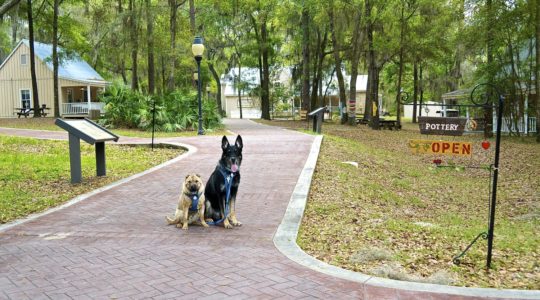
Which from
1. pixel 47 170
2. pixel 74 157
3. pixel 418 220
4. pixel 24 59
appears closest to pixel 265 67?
pixel 24 59

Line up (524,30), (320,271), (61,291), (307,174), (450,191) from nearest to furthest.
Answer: (61,291) → (320,271) → (307,174) → (450,191) → (524,30)

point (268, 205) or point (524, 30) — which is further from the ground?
point (524, 30)

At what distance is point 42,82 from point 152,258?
111ft

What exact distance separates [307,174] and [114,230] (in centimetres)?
468

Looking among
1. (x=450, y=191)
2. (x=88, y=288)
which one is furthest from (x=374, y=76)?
(x=88, y=288)

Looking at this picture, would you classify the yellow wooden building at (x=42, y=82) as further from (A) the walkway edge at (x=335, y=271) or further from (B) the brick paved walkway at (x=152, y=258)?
(A) the walkway edge at (x=335, y=271)

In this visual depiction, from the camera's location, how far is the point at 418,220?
789 cm

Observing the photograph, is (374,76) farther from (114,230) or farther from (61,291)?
(61,291)

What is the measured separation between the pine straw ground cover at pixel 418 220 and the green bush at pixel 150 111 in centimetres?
868

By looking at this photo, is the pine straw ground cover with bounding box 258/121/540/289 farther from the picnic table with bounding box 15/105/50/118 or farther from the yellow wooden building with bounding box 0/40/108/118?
the yellow wooden building with bounding box 0/40/108/118

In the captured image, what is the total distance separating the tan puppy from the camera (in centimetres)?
612

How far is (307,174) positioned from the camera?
10211 millimetres

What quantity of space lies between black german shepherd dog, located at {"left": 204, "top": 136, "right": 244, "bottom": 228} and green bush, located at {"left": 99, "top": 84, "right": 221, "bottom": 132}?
15236 millimetres

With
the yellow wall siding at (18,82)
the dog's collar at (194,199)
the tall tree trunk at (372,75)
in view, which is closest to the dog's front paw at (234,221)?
the dog's collar at (194,199)
